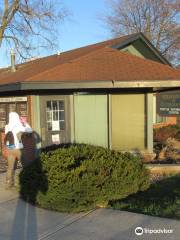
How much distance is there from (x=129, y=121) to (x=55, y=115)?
2593 mm

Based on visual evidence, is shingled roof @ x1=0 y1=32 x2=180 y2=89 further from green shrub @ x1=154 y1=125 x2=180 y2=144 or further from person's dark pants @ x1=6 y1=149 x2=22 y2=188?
green shrub @ x1=154 y1=125 x2=180 y2=144

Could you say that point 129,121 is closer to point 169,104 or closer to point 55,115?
point 55,115

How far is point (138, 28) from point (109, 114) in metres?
27.2

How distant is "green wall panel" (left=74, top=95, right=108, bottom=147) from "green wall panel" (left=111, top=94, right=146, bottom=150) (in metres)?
0.47

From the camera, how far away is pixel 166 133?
16406 millimetres

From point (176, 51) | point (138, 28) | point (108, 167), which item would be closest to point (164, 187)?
point (108, 167)

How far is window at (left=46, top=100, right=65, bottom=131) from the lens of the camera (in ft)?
37.5

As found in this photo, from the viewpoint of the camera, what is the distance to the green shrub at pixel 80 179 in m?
6.09

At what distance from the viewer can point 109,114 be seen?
1193 cm

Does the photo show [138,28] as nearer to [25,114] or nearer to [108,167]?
[25,114]

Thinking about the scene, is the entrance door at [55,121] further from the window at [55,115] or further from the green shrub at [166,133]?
the green shrub at [166,133]

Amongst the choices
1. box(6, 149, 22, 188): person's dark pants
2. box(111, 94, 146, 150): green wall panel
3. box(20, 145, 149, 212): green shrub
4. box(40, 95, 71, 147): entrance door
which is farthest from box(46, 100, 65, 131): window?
box(20, 145, 149, 212): green shrub
